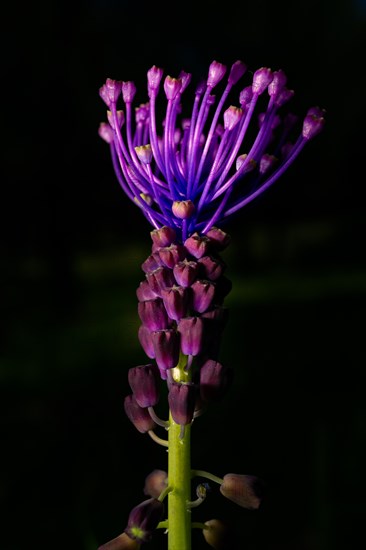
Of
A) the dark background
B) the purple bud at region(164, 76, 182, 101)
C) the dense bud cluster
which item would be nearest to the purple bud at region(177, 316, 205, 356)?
the dense bud cluster

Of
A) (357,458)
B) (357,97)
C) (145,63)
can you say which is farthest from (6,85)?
Answer: (357,458)

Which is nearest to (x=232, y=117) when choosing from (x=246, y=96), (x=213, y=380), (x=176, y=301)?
(x=246, y=96)

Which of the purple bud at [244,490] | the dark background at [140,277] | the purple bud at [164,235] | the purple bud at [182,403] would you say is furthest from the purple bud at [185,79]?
the dark background at [140,277]

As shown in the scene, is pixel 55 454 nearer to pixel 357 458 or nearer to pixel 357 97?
pixel 357 458

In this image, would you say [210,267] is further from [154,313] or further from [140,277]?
[140,277]

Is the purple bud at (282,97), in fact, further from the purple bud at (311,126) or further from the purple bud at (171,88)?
the purple bud at (171,88)
